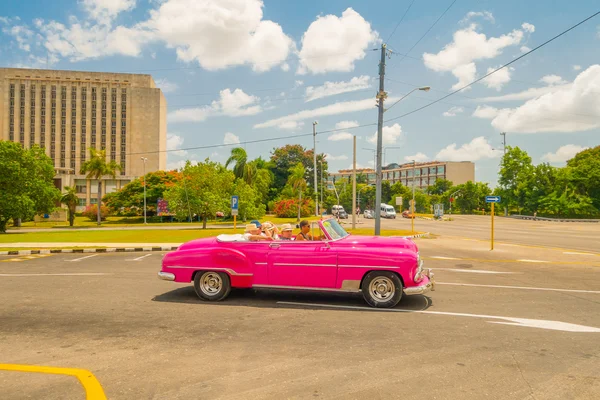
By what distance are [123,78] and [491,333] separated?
394 ft

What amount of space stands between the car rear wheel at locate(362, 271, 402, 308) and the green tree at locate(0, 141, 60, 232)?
41740 millimetres

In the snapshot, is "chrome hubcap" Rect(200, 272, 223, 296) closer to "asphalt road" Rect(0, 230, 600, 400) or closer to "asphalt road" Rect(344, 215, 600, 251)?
"asphalt road" Rect(0, 230, 600, 400)

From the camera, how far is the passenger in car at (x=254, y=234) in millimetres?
7711

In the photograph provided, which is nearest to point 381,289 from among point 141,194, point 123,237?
point 123,237

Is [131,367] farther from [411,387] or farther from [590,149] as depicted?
[590,149]

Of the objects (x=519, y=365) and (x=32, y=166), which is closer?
(x=519, y=365)

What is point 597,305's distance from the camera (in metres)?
7.43

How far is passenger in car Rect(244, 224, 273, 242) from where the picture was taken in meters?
7.71

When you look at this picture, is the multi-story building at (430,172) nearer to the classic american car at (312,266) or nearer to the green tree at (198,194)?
the green tree at (198,194)

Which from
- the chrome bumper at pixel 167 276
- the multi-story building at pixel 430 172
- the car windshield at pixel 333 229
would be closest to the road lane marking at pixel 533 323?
the car windshield at pixel 333 229

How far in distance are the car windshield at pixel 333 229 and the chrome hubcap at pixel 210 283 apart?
225 cm

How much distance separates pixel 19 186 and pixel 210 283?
4125cm

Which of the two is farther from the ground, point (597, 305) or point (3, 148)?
point (3, 148)

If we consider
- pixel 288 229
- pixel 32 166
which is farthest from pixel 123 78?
pixel 288 229
